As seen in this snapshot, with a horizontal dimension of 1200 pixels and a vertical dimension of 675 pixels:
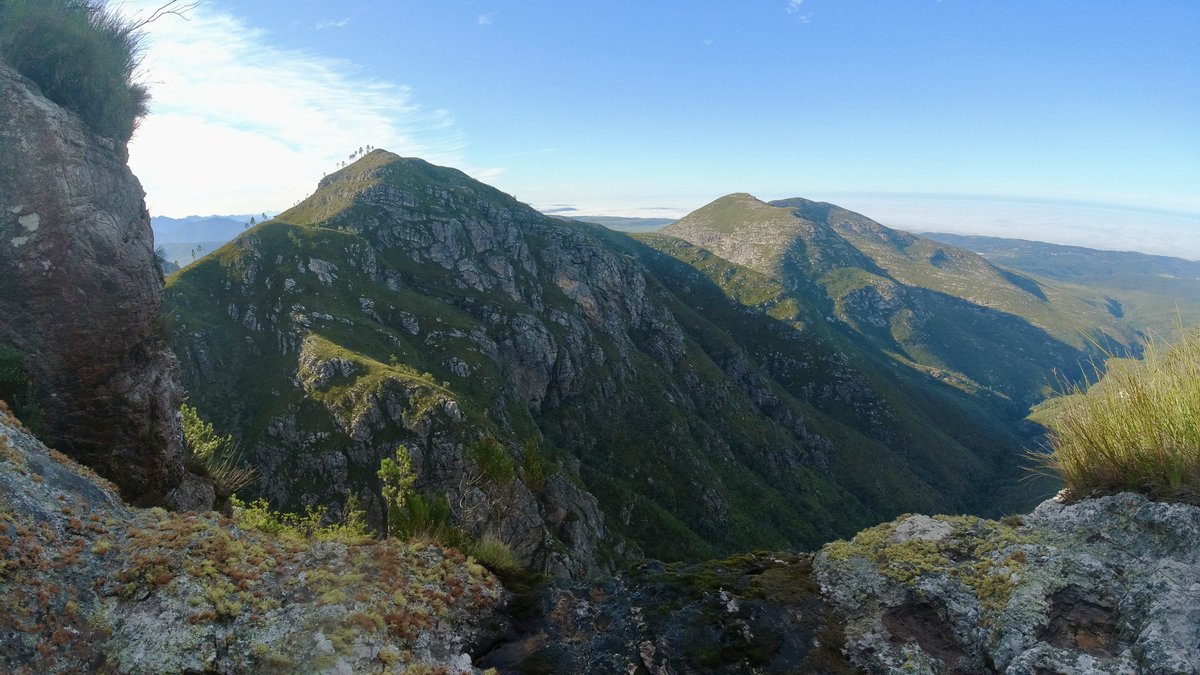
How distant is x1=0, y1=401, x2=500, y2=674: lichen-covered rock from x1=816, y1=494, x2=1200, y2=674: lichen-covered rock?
642 cm

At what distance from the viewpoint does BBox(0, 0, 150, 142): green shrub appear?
46.2 feet

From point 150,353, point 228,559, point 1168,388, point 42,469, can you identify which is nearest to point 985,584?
point 1168,388

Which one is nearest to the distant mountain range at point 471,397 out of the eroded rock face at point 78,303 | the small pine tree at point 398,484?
the small pine tree at point 398,484

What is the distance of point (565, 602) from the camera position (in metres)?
9.14

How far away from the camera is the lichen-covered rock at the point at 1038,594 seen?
6281 mm

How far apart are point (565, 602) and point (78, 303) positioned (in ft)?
47.6

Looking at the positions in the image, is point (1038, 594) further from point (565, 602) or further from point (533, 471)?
point (533, 471)

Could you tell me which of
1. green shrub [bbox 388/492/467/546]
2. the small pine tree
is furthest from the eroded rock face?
green shrub [bbox 388/492/467/546]

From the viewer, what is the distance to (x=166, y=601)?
6.84 meters

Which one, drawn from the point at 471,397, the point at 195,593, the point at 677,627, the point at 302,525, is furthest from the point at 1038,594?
the point at 471,397

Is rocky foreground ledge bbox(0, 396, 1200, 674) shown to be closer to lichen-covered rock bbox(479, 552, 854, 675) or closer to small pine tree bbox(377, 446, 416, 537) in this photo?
lichen-covered rock bbox(479, 552, 854, 675)

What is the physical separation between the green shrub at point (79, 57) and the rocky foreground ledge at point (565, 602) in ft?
37.5

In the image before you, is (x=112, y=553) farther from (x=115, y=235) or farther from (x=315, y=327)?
(x=315, y=327)

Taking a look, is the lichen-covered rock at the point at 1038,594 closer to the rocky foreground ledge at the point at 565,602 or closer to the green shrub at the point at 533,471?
the rocky foreground ledge at the point at 565,602
